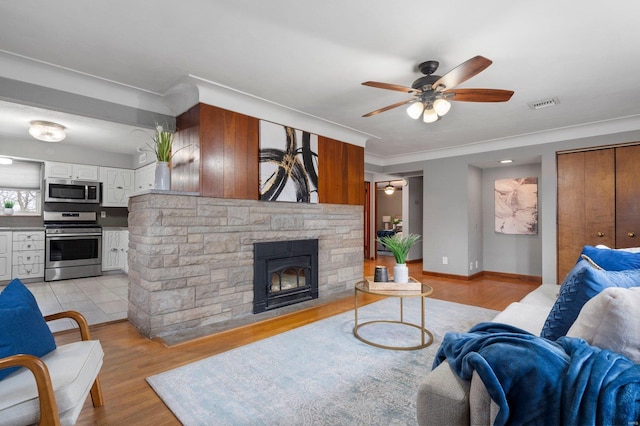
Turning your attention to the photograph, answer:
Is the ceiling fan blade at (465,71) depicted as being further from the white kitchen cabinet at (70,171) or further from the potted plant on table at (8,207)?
the potted plant on table at (8,207)

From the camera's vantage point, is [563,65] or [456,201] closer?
[563,65]

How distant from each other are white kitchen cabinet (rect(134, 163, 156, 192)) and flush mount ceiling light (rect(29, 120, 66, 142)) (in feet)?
4.26

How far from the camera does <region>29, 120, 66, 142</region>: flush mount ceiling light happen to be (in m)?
4.26

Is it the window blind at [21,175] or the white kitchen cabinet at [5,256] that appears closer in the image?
the white kitchen cabinet at [5,256]

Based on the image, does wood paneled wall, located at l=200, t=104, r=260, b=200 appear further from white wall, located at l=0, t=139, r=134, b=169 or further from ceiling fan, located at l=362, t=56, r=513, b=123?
white wall, located at l=0, t=139, r=134, b=169

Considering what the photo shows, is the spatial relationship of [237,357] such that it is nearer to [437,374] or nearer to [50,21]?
[437,374]

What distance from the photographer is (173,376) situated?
217 centimetres

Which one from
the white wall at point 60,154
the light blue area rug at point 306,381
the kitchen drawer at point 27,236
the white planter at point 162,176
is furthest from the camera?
the white wall at point 60,154

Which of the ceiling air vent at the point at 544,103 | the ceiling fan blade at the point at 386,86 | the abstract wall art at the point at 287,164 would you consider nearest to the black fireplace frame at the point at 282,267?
the abstract wall art at the point at 287,164

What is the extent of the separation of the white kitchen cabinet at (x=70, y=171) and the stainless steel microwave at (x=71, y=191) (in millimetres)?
77

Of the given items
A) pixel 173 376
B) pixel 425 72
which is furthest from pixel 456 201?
pixel 173 376

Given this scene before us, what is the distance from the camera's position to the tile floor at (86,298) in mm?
3453

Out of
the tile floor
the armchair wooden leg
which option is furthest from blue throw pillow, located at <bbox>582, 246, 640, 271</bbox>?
the tile floor

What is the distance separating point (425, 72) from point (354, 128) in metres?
1.91
